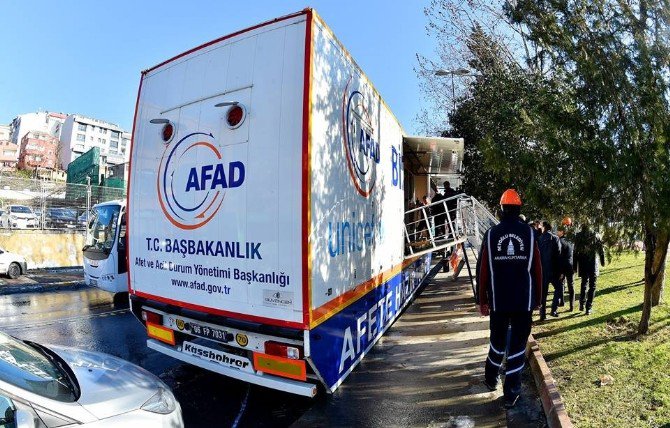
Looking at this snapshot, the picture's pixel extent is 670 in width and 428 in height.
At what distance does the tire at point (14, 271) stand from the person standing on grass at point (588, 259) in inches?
606

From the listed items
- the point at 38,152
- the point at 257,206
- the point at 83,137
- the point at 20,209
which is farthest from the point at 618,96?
the point at 83,137

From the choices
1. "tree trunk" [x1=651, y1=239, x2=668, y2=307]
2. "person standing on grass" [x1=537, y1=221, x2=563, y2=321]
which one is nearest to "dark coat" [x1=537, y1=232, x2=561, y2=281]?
"person standing on grass" [x1=537, y1=221, x2=563, y2=321]

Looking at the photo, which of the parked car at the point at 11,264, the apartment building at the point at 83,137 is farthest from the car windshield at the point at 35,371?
the apartment building at the point at 83,137

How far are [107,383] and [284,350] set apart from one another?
134 centimetres

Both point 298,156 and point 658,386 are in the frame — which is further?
point 658,386

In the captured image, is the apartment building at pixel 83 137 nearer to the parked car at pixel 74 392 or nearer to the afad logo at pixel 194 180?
the afad logo at pixel 194 180

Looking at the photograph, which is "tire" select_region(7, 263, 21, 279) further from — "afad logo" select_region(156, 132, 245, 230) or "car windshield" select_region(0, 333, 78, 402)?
"car windshield" select_region(0, 333, 78, 402)

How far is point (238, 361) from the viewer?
395cm

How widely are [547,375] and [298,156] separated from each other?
3.39 m

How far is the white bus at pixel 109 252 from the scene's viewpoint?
9461 millimetres

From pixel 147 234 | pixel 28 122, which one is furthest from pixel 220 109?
pixel 28 122

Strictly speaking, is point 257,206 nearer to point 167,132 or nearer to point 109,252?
point 167,132

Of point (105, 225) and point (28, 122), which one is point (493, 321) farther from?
point (28, 122)

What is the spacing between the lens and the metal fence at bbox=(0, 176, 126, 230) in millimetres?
16641
